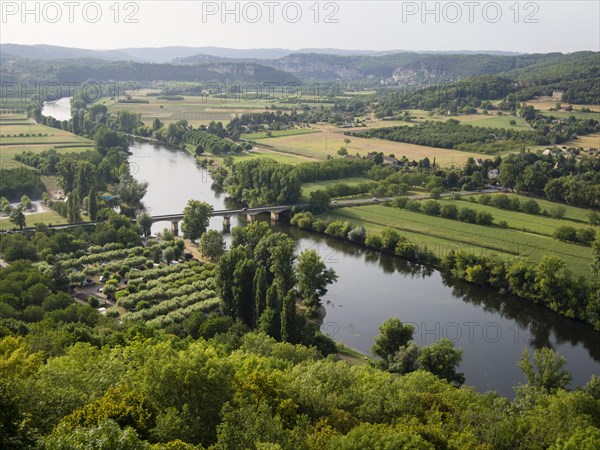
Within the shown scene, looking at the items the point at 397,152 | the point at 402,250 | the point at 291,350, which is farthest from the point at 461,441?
the point at 397,152

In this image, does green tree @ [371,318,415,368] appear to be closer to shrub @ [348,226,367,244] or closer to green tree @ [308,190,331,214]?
shrub @ [348,226,367,244]

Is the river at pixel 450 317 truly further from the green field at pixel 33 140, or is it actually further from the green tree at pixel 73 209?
the green field at pixel 33 140

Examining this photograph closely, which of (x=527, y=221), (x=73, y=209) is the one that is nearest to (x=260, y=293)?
(x=73, y=209)

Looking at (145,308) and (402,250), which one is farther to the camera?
(402,250)

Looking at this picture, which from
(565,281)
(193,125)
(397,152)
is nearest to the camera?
(565,281)

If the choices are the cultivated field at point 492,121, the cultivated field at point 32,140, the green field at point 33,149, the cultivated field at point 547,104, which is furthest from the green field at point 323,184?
the cultivated field at point 547,104

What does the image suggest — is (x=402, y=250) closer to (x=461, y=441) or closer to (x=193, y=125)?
(x=461, y=441)
